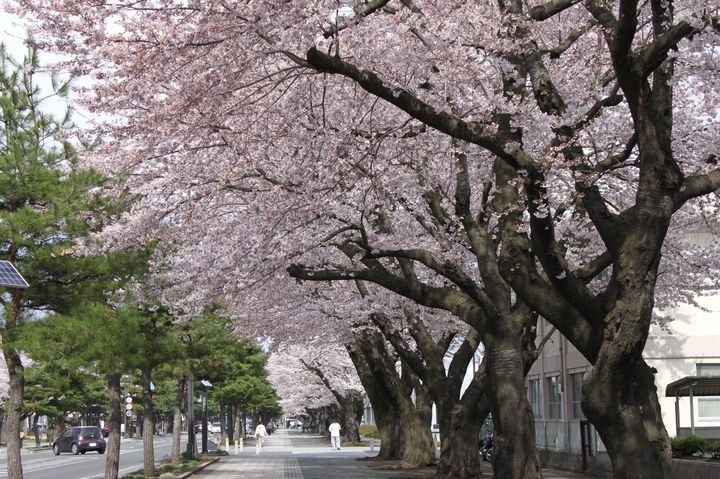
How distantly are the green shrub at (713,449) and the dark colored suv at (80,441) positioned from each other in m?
42.4

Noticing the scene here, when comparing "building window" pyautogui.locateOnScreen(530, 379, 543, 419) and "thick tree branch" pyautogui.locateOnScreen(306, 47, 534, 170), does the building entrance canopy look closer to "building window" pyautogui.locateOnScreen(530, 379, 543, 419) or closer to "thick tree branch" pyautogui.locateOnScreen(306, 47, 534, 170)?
"thick tree branch" pyautogui.locateOnScreen(306, 47, 534, 170)

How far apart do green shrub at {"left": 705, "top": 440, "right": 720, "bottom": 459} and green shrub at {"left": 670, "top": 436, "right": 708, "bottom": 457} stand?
118mm

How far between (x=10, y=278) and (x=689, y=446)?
50.4 ft

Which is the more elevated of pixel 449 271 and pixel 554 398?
pixel 449 271

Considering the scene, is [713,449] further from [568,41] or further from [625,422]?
[625,422]

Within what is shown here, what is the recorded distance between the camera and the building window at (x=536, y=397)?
130ft

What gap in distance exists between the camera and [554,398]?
3756 centimetres

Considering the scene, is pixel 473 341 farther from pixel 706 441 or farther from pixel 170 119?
pixel 170 119

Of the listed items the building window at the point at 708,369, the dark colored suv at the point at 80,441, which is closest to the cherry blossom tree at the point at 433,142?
the building window at the point at 708,369

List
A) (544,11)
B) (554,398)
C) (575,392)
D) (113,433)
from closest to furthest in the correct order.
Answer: (544,11) < (113,433) < (575,392) < (554,398)

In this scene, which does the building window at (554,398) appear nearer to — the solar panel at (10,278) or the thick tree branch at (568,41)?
the thick tree branch at (568,41)

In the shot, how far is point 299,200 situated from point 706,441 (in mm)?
12205

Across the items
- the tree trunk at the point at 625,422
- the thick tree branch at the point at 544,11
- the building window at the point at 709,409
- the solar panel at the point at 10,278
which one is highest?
the thick tree branch at the point at 544,11

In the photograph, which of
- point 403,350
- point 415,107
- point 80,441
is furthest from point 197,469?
point 80,441
